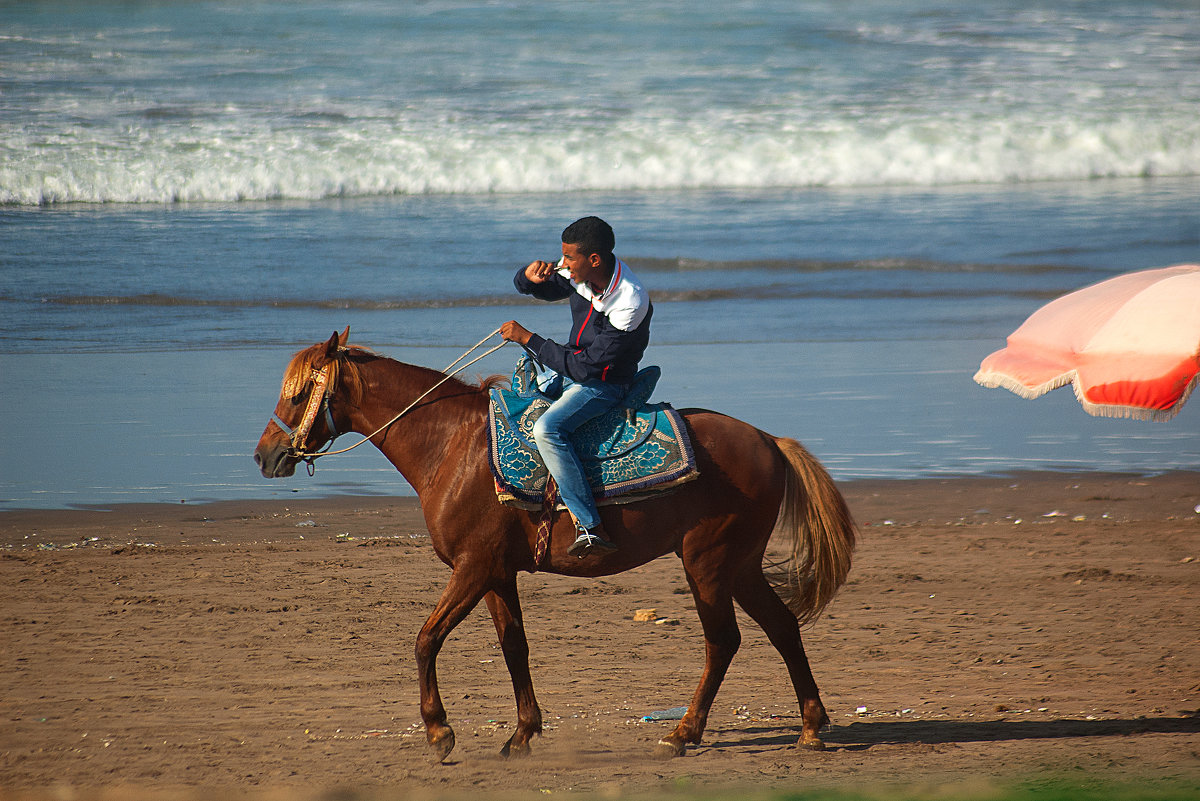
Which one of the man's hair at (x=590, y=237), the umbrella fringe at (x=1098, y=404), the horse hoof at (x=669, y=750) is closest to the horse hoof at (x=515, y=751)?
the horse hoof at (x=669, y=750)

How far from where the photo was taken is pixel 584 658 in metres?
6.42

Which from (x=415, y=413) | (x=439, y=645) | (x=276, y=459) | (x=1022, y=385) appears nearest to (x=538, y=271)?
(x=415, y=413)

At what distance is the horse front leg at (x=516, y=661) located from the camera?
5.15 meters

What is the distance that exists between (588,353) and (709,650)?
1.35 metres

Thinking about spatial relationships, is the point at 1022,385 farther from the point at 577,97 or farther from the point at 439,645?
the point at 577,97

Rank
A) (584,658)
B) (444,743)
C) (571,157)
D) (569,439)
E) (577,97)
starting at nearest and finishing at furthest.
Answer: (444,743) < (569,439) < (584,658) < (571,157) < (577,97)

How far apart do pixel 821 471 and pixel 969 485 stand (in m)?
4.26

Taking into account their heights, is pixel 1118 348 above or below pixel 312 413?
above

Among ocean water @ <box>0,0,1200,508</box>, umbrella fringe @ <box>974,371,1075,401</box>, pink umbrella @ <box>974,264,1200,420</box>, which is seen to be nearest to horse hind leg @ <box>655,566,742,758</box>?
umbrella fringe @ <box>974,371,1075,401</box>

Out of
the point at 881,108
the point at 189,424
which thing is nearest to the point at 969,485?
the point at 189,424

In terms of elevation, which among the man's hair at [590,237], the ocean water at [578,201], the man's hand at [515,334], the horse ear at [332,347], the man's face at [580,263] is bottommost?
the ocean water at [578,201]

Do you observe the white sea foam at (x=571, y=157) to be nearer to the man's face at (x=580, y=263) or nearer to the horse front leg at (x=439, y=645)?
the man's face at (x=580, y=263)

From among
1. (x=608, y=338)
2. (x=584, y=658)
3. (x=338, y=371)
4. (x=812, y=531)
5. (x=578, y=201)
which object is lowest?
(x=578, y=201)

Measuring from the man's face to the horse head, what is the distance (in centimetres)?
106
